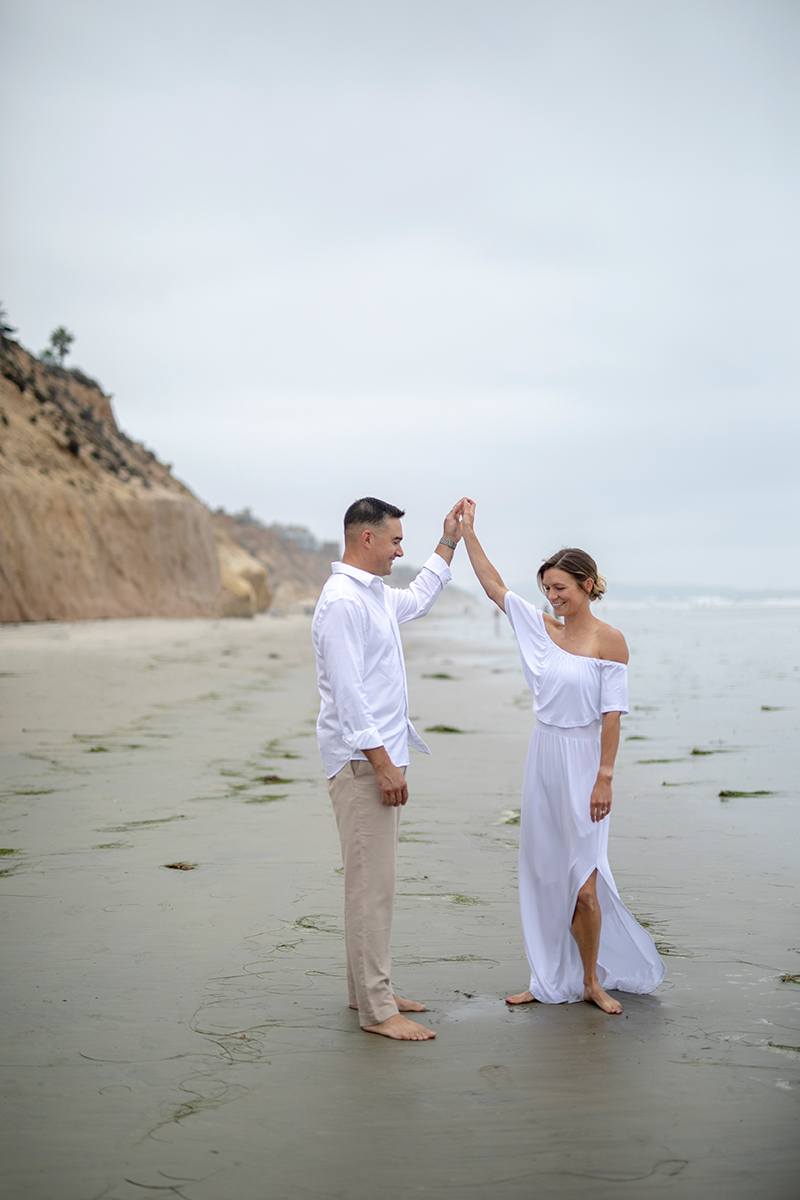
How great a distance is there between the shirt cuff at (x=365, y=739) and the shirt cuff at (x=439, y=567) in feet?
3.63

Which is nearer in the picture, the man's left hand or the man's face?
the man's face

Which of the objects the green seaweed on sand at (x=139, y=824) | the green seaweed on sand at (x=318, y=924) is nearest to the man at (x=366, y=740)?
the green seaweed on sand at (x=318, y=924)

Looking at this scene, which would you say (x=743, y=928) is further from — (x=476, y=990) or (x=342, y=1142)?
(x=342, y=1142)

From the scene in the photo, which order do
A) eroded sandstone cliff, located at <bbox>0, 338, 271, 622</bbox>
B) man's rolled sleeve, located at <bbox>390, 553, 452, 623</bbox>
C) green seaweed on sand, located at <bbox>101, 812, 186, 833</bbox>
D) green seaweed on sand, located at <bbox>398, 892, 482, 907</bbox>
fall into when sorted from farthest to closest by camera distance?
eroded sandstone cliff, located at <bbox>0, 338, 271, 622</bbox>, green seaweed on sand, located at <bbox>101, 812, 186, 833</bbox>, green seaweed on sand, located at <bbox>398, 892, 482, 907</bbox>, man's rolled sleeve, located at <bbox>390, 553, 452, 623</bbox>

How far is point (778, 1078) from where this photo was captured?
346 cm

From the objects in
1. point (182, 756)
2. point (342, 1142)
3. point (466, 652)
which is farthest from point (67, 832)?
point (466, 652)

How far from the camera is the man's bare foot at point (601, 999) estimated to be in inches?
164

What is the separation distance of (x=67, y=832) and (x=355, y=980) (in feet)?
10.4

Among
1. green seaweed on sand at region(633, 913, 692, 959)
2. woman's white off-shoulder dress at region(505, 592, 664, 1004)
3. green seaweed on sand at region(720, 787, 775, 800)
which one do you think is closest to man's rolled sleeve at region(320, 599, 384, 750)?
woman's white off-shoulder dress at region(505, 592, 664, 1004)

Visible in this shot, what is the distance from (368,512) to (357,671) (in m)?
0.61

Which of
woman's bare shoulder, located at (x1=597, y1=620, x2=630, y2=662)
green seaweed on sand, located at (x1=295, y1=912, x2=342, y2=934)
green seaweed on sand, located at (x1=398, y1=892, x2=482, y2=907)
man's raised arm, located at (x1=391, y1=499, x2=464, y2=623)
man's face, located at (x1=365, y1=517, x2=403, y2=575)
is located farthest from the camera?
green seaweed on sand, located at (x1=398, y1=892, x2=482, y2=907)

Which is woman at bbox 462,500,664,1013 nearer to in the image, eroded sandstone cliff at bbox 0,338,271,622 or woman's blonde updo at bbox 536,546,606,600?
woman's blonde updo at bbox 536,546,606,600

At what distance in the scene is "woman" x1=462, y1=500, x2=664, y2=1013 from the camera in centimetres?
436

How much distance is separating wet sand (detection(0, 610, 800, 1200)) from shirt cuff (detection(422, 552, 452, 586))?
5.02ft
